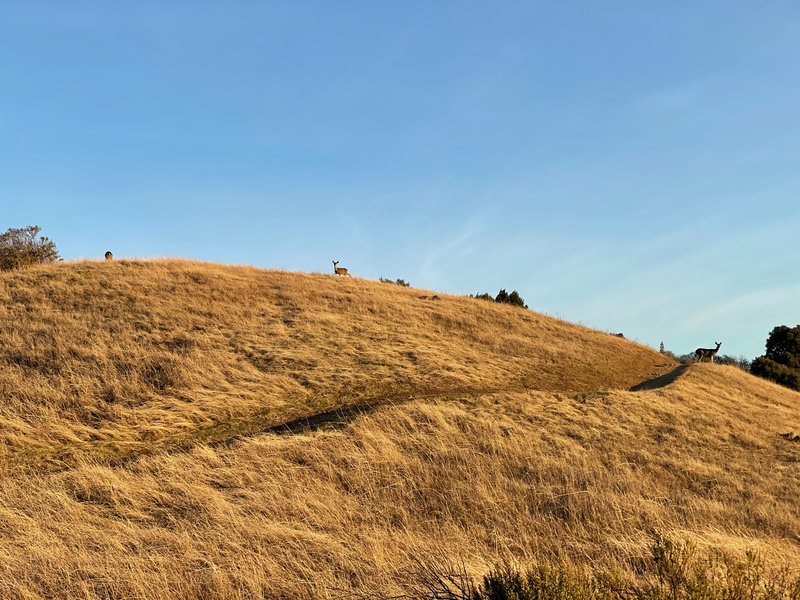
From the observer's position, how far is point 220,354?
17375 mm

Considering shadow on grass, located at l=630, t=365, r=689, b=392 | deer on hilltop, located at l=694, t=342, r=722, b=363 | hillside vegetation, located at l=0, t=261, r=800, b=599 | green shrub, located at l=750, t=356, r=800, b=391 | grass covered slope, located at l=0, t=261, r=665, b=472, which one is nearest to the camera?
hillside vegetation, located at l=0, t=261, r=800, b=599

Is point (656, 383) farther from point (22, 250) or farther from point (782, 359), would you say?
point (22, 250)

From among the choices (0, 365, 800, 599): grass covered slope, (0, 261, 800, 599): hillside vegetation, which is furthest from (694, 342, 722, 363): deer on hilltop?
(0, 365, 800, 599): grass covered slope

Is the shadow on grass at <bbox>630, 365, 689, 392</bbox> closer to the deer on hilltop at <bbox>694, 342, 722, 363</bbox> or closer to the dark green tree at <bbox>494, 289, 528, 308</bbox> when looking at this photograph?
the deer on hilltop at <bbox>694, 342, 722, 363</bbox>

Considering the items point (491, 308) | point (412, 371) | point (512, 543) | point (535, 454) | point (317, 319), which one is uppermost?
point (491, 308)

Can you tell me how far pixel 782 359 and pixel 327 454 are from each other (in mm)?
41603

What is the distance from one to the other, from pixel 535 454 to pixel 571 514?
2915 mm

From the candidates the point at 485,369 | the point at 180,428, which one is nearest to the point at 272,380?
the point at 180,428

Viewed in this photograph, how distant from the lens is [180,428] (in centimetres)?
1238

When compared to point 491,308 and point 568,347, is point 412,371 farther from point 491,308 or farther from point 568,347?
point 491,308

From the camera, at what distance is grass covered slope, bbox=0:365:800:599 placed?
5.98 metres

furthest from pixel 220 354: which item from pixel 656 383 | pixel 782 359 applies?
pixel 782 359

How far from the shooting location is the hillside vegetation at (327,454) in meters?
6.38

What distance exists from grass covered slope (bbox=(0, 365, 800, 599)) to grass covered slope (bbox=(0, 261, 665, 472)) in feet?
7.94
